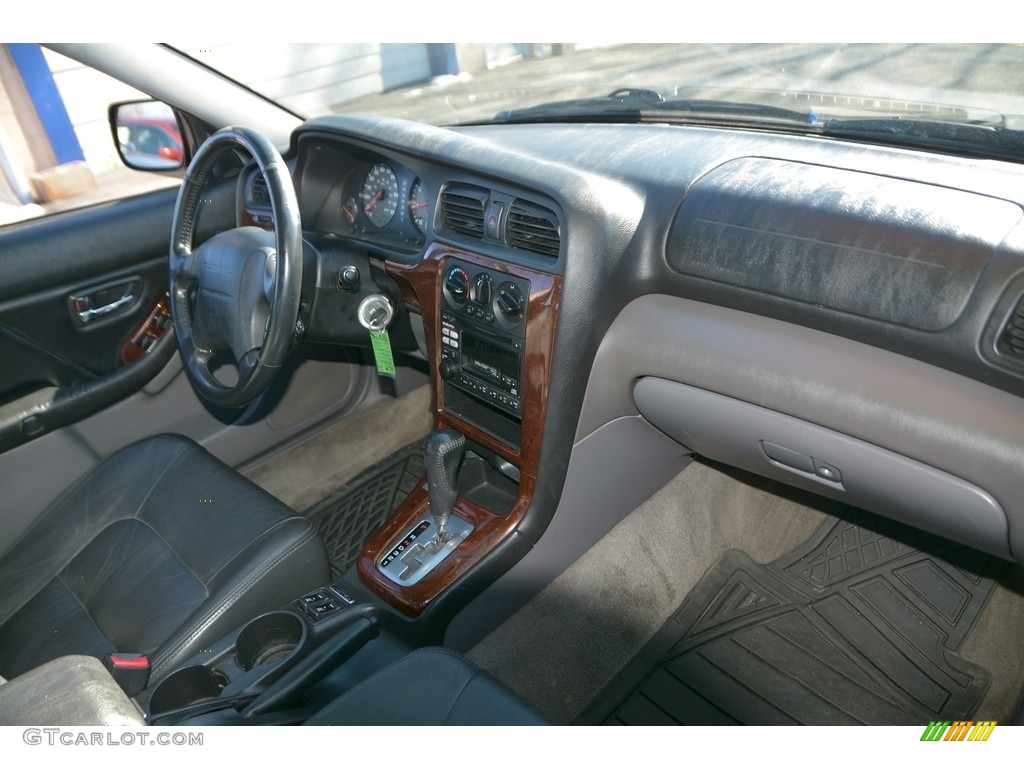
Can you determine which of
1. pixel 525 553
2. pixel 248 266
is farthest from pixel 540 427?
pixel 248 266

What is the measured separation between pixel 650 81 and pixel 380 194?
0.81 metres

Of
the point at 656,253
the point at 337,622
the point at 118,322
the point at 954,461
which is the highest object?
the point at 656,253

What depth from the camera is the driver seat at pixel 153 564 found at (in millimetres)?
1779

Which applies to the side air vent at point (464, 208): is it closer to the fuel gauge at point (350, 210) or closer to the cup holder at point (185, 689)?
the fuel gauge at point (350, 210)

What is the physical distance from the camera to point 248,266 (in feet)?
5.99

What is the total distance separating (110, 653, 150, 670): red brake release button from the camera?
1.62m

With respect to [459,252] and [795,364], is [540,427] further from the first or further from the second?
[795,364]

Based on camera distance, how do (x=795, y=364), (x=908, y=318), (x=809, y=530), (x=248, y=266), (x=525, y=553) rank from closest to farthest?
(x=908, y=318) < (x=795, y=364) < (x=248, y=266) < (x=525, y=553) < (x=809, y=530)

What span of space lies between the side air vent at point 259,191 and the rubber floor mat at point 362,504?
3.33ft

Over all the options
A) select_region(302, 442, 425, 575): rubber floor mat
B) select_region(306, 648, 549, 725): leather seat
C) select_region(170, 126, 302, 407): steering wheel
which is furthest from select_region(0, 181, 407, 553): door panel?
select_region(306, 648, 549, 725): leather seat

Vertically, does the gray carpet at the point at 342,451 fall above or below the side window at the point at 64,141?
below

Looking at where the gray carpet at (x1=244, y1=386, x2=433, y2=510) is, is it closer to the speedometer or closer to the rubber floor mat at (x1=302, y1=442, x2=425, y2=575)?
the rubber floor mat at (x1=302, y1=442, x2=425, y2=575)

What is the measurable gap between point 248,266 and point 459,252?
1.61ft
